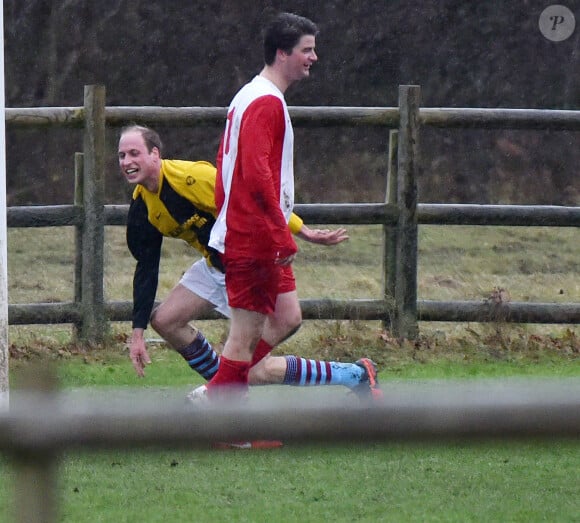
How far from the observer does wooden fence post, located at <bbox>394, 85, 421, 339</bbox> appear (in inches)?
313

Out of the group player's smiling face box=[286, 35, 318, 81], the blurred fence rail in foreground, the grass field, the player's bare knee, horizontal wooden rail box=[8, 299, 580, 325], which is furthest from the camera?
horizontal wooden rail box=[8, 299, 580, 325]

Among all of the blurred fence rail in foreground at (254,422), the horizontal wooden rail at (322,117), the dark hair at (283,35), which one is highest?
the dark hair at (283,35)

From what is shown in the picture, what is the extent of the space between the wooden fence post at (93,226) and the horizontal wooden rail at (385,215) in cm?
6

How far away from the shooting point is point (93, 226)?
7.74 meters

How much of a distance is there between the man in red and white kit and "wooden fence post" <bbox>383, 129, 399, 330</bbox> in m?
2.57

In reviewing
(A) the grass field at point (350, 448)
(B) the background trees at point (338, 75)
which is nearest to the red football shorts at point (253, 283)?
(A) the grass field at point (350, 448)

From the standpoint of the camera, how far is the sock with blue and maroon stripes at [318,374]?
19.4 feet

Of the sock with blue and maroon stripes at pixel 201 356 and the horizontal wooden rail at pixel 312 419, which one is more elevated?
the horizontal wooden rail at pixel 312 419

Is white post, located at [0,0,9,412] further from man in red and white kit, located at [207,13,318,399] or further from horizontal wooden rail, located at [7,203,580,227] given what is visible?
horizontal wooden rail, located at [7,203,580,227]

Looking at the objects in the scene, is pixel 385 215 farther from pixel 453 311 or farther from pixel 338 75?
pixel 338 75

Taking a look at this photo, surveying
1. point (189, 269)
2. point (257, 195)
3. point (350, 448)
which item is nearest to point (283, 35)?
point (257, 195)

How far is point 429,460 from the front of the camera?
206 inches

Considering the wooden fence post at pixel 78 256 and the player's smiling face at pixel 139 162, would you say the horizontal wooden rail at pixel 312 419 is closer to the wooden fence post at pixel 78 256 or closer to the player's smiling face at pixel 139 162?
the player's smiling face at pixel 139 162

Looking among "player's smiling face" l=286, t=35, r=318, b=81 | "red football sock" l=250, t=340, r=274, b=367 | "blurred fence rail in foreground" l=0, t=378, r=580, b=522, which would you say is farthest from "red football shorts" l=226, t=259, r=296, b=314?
"blurred fence rail in foreground" l=0, t=378, r=580, b=522
